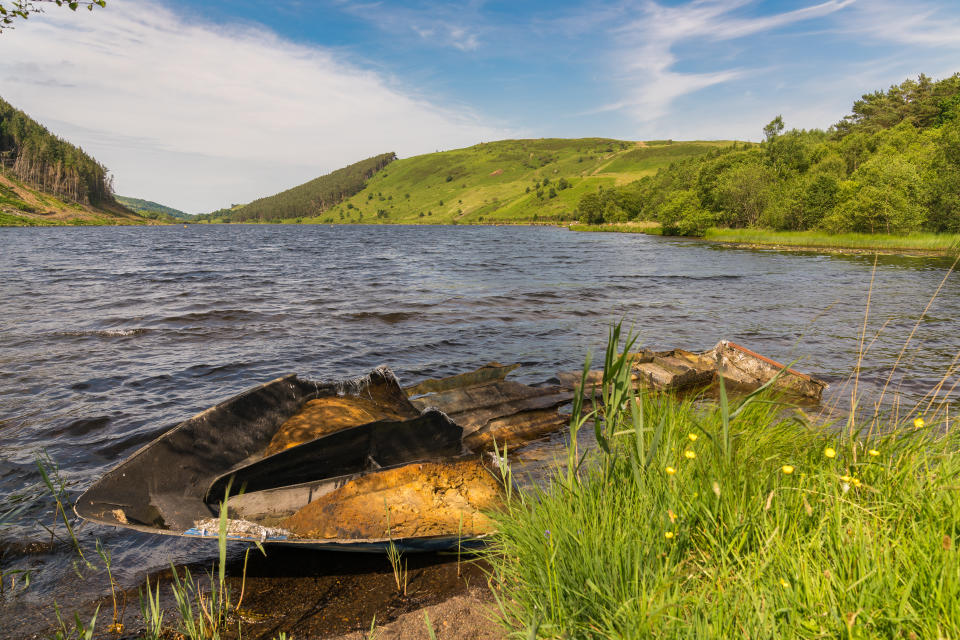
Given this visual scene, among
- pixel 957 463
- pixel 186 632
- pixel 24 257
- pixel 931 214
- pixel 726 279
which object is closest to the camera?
pixel 957 463

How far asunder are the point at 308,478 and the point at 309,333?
12.0 m

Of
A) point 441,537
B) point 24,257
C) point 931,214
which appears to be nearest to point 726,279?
point 441,537

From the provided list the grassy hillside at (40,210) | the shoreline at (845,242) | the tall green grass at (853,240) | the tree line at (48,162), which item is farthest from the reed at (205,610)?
the tree line at (48,162)

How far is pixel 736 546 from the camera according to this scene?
2738 millimetres

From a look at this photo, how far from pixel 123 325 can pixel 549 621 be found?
19.2m

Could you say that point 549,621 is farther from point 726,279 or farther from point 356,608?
point 726,279

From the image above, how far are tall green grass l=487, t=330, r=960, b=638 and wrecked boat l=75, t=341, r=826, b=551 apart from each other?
38.6 inches

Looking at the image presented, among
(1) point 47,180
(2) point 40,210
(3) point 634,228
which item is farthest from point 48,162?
(3) point 634,228

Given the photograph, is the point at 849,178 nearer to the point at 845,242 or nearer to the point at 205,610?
the point at 845,242

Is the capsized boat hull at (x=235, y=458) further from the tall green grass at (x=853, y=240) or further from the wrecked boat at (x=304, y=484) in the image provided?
the tall green grass at (x=853, y=240)

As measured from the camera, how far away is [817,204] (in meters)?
63.5

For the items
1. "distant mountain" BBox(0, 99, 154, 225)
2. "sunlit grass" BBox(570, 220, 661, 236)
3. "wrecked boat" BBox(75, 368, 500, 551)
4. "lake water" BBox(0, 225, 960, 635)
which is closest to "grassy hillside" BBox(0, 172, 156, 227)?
"distant mountain" BBox(0, 99, 154, 225)

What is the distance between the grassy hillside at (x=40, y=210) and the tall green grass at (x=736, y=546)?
487 ft

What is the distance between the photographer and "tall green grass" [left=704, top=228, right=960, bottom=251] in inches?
1881
